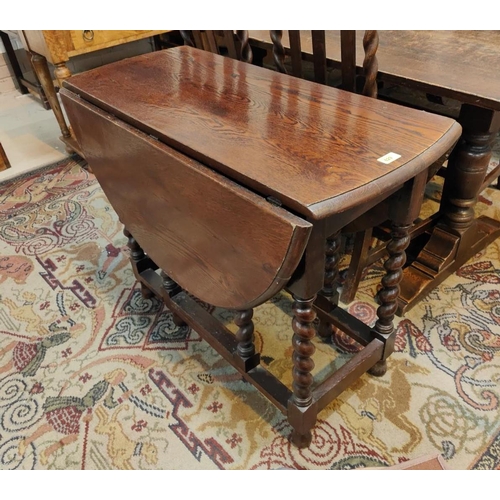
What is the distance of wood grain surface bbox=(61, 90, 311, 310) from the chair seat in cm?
3

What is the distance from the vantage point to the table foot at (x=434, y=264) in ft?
5.01

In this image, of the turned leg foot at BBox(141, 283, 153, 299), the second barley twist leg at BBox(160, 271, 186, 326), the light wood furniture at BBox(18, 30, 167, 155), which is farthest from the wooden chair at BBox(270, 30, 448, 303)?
the light wood furniture at BBox(18, 30, 167, 155)

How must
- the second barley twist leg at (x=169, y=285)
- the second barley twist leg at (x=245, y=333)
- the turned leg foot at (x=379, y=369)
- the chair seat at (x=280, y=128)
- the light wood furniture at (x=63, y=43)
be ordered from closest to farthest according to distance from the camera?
the chair seat at (x=280, y=128)
the second barley twist leg at (x=245, y=333)
the turned leg foot at (x=379, y=369)
the second barley twist leg at (x=169, y=285)
the light wood furniture at (x=63, y=43)

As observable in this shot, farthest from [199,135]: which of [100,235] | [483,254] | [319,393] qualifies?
[483,254]

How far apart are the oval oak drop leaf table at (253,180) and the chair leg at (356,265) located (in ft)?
0.52

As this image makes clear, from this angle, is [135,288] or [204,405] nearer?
[204,405]

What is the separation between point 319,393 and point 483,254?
38.7 inches

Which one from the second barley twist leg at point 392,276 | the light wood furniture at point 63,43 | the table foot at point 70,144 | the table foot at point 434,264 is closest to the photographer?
the second barley twist leg at point 392,276

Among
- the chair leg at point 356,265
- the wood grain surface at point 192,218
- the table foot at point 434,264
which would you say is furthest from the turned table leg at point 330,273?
the wood grain surface at point 192,218

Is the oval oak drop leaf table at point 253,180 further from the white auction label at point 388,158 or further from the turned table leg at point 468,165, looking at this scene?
the turned table leg at point 468,165

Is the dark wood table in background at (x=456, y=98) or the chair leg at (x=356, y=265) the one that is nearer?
the dark wood table in background at (x=456, y=98)

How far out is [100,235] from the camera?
1953 millimetres
